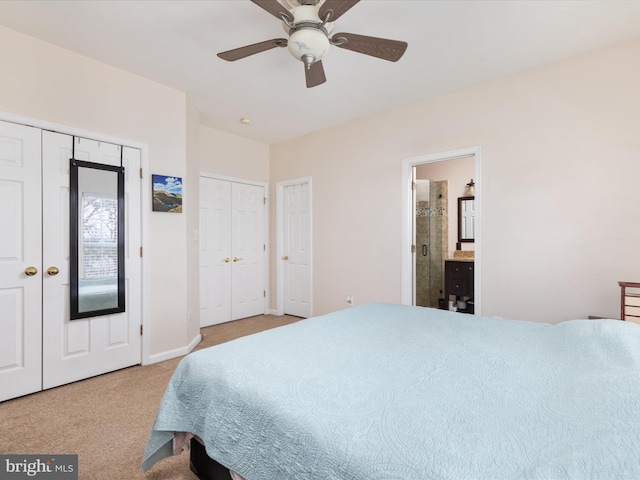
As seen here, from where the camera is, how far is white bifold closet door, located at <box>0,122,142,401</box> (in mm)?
2338

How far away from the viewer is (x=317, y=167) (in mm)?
4480

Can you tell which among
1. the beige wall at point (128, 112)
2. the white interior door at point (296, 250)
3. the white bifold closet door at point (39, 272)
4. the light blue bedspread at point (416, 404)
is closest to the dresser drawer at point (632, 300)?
the light blue bedspread at point (416, 404)

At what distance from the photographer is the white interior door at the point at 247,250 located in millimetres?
4660

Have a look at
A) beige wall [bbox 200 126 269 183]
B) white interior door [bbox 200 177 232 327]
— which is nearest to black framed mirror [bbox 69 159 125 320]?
white interior door [bbox 200 177 232 327]

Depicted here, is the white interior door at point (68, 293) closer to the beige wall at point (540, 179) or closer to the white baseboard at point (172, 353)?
the white baseboard at point (172, 353)

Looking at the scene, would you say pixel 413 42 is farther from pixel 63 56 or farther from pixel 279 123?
pixel 63 56

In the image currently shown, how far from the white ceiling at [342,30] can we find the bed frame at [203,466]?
2.54 meters

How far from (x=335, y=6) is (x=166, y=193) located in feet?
7.70

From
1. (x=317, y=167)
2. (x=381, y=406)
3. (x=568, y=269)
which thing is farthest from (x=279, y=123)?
(x=381, y=406)

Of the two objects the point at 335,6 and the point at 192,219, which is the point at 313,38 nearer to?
the point at 335,6

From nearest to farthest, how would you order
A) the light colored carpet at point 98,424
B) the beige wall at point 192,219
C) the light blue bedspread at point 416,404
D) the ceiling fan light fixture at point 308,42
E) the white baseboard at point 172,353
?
the light blue bedspread at point 416,404 → the light colored carpet at point 98,424 → the ceiling fan light fixture at point 308,42 → the white baseboard at point 172,353 → the beige wall at point 192,219

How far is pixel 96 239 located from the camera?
274 cm

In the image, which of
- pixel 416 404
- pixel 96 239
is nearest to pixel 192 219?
pixel 96 239

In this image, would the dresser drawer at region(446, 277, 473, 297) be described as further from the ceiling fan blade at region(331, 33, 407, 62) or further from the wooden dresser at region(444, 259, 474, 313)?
the ceiling fan blade at region(331, 33, 407, 62)
